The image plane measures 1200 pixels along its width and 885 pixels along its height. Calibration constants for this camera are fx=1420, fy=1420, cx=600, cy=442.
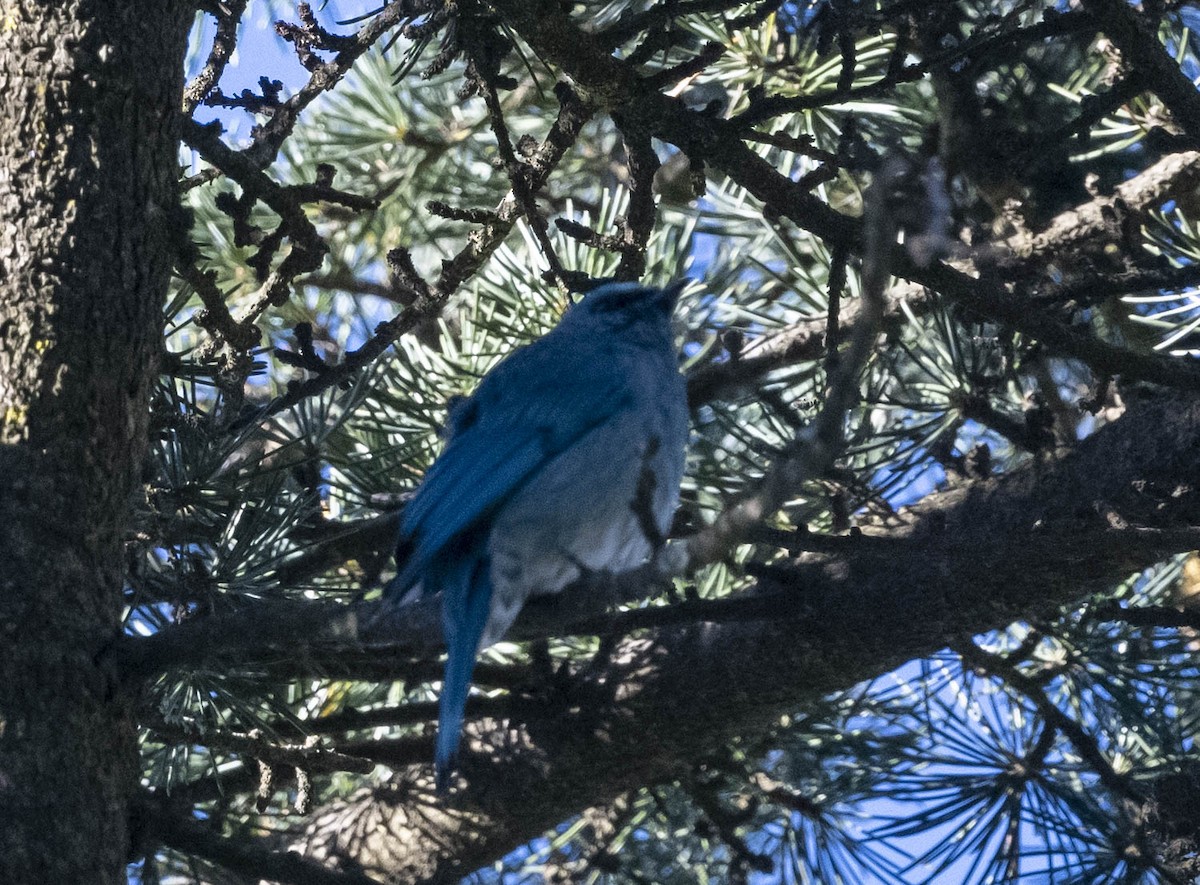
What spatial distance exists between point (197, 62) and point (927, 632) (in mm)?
2841

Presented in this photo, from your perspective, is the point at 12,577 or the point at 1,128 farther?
the point at 1,128

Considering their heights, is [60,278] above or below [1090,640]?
above

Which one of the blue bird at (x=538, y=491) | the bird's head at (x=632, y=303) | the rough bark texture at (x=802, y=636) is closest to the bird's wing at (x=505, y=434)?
the blue bird at (x=538, y=491)

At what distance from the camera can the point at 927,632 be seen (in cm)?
296

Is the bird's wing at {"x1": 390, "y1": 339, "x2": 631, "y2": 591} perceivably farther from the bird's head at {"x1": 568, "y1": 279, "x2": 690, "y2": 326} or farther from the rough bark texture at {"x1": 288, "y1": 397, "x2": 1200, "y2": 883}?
the rough bark texture at {"x1": 288, "y1": 397, "x2": 1200, "y2": 883}

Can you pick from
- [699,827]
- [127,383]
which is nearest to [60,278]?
[127,383]

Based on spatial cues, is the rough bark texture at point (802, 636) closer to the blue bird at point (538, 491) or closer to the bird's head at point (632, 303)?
the blue bird at point (538, 491)

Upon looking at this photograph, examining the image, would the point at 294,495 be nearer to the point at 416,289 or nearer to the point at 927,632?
the point at 416,289

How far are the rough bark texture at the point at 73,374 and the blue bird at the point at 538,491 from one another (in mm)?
507

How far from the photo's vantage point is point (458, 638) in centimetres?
245

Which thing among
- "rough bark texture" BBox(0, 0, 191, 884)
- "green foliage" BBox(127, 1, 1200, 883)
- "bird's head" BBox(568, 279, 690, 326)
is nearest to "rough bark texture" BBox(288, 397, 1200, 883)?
"green foliage" BBox(127, 1, 1200, 883)

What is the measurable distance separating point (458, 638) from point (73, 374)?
78 cm

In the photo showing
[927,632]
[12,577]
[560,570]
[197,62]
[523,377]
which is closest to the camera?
[12,577]

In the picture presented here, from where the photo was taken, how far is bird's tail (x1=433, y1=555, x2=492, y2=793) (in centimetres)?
234
